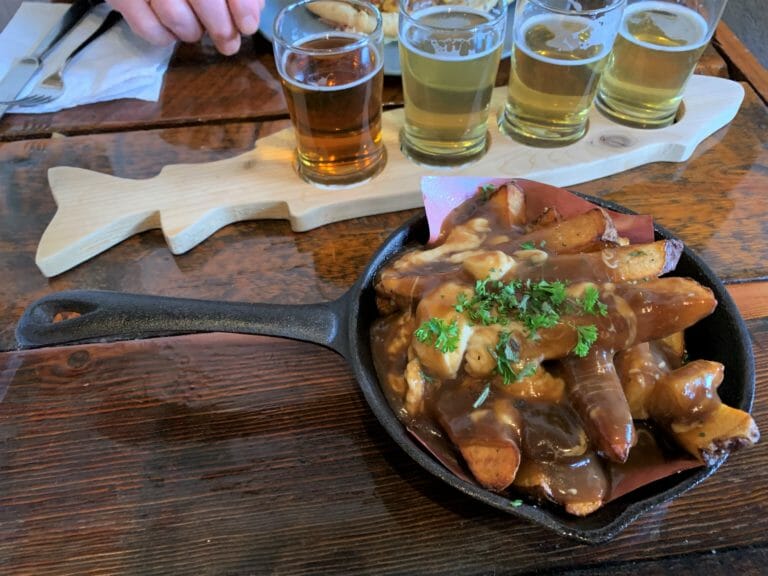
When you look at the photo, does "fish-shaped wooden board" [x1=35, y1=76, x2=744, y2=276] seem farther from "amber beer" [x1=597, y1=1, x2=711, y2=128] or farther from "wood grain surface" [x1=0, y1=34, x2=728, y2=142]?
"wood grain surface" [x1=0, y1=34, x2=728, y2=142]

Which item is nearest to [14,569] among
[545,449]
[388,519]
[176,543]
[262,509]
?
[176,543]

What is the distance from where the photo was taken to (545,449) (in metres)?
0.81

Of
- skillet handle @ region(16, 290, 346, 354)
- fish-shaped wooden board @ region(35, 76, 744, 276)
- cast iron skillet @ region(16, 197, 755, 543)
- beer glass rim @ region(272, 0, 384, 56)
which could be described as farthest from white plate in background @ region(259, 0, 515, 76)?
skillet handle @ region(16, 290, 346, 354)

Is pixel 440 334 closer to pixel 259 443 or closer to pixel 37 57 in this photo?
pixel 259 443

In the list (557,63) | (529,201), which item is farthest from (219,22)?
(529,201)

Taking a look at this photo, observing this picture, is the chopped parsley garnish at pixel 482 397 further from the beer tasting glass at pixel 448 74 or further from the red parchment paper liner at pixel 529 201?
the beer tasting glass at pixel 448 74

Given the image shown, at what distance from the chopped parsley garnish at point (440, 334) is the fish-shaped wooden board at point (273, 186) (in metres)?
0.51

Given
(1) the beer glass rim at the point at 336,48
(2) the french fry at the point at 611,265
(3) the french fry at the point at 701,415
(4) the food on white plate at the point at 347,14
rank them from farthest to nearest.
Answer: (4) the food on white plate at the point at 347,14 → (1) the beer glass rim at the point at 336,48 → (2) the french fry at the point at 611,265 → (3) the french fry at the point at 701,415

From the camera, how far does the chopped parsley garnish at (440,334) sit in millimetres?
823

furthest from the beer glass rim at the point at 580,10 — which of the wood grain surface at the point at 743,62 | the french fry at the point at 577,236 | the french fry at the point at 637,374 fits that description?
the french fry at the point at 637,374

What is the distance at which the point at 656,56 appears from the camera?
4.37 feet

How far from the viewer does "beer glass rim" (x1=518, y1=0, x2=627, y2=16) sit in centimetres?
119

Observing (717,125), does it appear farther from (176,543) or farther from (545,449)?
(176,543)

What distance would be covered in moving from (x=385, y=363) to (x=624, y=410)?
321 millimetres
